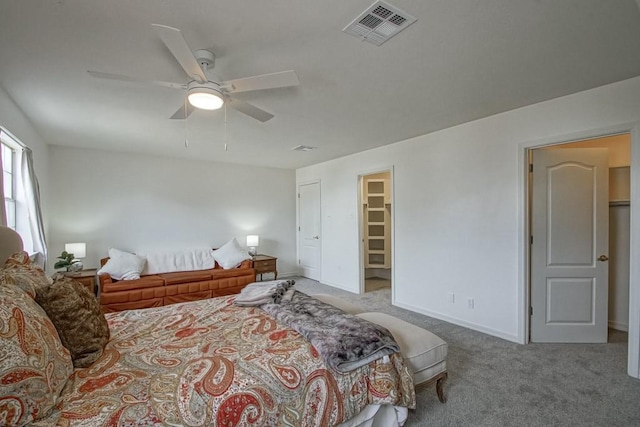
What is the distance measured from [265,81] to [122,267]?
373 centimetres

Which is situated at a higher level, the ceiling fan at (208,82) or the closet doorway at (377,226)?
the ceiling fan at (208,82)

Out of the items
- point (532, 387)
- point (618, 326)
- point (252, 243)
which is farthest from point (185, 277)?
point (618, 326)

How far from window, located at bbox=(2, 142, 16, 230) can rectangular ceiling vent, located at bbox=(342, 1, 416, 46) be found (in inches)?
151

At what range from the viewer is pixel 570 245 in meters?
3.14

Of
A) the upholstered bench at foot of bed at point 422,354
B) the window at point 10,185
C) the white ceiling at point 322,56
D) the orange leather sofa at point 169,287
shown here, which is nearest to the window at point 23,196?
the window at point 10,185

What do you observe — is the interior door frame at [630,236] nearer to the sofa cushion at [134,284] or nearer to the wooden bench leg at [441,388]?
the wooden bench leg at [441,388]

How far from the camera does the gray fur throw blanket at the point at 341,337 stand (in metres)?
1.59

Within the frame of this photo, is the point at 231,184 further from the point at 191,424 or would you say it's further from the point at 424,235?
the point at 191,424

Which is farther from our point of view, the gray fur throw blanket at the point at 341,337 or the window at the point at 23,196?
the window at the point at 23,196

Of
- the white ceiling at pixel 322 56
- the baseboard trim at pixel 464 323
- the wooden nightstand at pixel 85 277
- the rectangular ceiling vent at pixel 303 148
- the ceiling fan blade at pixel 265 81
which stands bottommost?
the baseboard trim at pixel 464 323

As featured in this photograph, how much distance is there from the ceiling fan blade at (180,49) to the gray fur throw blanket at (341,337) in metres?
1.72

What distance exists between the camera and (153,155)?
5.36 meters

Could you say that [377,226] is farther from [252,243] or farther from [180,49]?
[180,49]

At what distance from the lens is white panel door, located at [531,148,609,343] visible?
3104 millimetres
